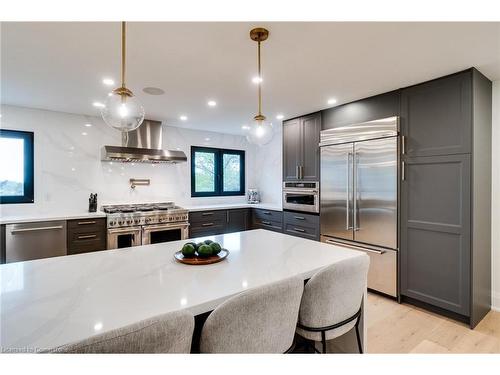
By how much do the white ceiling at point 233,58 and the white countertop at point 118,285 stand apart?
4.81ft

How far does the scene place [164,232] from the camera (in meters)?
3.96

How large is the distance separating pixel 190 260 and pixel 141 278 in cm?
30

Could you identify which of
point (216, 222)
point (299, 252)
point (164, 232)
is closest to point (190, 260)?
point (299, 252)

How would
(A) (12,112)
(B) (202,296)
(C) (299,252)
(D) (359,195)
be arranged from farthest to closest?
(A) (12,112)
(D) (359,195)
(C) (299,252)
(B) (202,296)

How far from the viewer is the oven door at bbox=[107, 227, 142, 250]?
3.49m

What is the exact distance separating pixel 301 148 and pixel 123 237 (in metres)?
2.83

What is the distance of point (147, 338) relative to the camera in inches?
29.6

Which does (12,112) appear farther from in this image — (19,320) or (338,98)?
(338,98)

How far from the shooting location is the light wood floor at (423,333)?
6.91 ft

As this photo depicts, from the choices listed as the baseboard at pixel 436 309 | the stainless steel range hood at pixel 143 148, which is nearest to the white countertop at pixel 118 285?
the baseboard at pixel 436 309

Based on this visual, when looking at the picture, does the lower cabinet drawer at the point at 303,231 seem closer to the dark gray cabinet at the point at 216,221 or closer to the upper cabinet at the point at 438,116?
the dark gray cabinet at the point at 216,221

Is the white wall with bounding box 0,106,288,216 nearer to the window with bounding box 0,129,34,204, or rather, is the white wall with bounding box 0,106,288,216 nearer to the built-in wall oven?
the window with bounding box 0,129,34,204

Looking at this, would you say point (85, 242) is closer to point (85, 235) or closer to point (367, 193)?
point (85, 235)

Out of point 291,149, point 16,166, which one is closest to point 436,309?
point 291,149
